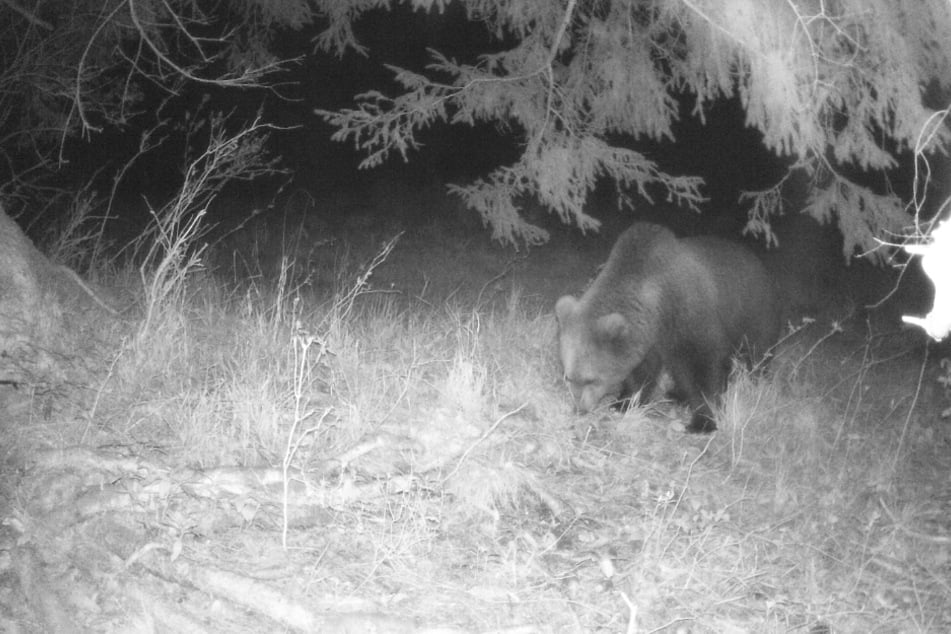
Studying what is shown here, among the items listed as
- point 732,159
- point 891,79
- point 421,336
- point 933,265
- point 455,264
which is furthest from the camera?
point 732,159

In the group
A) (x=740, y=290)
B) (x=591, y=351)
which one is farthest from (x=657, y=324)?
(x=740, y=290)

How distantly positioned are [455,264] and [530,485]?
27.6 feet

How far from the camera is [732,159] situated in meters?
17.0

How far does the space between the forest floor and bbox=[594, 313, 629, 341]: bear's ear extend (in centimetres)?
61

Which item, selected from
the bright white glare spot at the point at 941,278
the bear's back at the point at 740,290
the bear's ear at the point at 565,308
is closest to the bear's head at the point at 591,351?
the bear's ear at the point at 565,308

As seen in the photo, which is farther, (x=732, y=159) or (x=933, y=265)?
(x=732, y=159)

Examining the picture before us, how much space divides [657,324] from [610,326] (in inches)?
30.4

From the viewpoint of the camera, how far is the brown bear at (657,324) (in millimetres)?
7055

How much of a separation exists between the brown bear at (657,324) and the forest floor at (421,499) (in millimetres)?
278

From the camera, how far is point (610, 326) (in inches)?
Answer: 276

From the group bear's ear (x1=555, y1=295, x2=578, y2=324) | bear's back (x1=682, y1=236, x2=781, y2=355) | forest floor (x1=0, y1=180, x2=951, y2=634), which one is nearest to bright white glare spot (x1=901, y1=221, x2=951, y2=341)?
forest floor (x1=0, y1=180, x2=951, y2=634)

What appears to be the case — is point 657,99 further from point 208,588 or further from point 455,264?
→ point 455,264

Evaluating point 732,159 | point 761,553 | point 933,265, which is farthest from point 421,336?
point 732,159

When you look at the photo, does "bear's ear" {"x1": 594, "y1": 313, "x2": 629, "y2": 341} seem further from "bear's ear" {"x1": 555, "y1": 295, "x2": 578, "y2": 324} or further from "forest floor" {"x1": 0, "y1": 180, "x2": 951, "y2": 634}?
"forest floor" {"x1": 0, "y1": 180, "x2": 951, "y2": 634}
